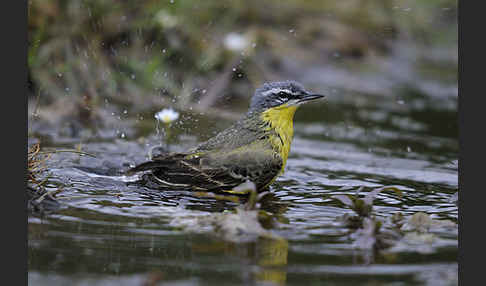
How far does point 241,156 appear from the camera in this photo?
21.4ft

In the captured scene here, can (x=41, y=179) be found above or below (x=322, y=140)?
below

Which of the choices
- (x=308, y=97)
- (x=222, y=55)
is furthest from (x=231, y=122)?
(x=308, y=97)

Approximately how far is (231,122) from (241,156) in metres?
2.98

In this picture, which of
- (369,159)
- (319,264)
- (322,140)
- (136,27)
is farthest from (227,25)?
(319,264)

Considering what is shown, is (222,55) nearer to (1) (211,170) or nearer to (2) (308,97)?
(2) (308,97)

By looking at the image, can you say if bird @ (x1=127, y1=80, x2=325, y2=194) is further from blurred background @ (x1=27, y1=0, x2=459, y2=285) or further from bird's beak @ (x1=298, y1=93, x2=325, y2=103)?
blurred background @ (x1=27, y1=0, x2=459, y2=285)

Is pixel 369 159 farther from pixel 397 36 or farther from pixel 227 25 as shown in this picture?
pixel 397 36

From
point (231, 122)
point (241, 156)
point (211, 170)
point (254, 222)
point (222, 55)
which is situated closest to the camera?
point (254, 222)

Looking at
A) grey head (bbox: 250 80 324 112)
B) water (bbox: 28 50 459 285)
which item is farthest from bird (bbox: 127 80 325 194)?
water (bbox: 28 50 459 285)

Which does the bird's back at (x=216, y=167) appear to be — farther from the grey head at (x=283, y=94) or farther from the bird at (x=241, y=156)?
the grey head at (x=283, y=94)

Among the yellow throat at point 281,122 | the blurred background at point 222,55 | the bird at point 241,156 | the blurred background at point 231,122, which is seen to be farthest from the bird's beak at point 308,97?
the blurred background at point 222,55

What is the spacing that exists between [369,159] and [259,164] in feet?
7.28

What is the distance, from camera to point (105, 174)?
21.7ft

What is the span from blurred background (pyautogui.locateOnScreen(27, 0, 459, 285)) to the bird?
0.76ft
